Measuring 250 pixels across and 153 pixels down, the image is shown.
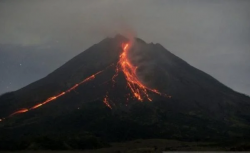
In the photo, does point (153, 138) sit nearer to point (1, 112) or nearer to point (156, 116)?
point (156, 116)

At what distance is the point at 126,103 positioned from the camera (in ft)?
437

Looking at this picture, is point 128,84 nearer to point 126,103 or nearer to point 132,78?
point 132,78

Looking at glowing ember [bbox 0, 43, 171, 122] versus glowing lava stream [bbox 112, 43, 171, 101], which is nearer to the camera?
glowing ember [bbox 0, 43, 171, 122]

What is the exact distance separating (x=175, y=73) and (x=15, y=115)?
73.8m

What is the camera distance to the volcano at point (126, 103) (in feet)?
360

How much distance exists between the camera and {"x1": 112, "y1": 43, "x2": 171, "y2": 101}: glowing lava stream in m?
140

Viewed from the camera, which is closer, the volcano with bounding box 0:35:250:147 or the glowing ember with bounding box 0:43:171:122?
the volcano with bounding box 0:35:250:147

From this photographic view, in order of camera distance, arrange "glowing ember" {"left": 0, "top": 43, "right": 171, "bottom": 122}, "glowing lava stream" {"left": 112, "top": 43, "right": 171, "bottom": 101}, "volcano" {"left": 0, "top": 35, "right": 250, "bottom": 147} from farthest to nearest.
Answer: "glowing lava stream" {"left": 112, "top": 43, "right": 171, "bottom": 101} < "glowing ember" {"left": 0, "top": 43, "right": 171, "bottom": 122} < "volcano" {"left": 0, "top": 35, "right": 250, "bottom": 147}

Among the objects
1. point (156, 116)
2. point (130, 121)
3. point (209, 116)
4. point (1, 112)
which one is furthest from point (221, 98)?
point (1, 112)

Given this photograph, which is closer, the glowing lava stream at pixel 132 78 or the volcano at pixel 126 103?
the volcano at pixel 126 103

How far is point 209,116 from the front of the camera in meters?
129

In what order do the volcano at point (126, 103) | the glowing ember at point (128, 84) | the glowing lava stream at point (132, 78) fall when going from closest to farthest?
the volcano at point (126, 103) → the glowing ember at point (128, 84) → the glowing lava stream at point (132, 78)

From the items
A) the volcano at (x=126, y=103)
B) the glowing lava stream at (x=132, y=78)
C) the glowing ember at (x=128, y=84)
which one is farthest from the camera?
the glowing lava stream at (x=132, y=78)

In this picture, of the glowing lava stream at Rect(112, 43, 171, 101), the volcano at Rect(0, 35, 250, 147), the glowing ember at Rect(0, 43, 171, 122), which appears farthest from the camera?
the glowing lava stream at Rect(112, 43, 171, 101)
